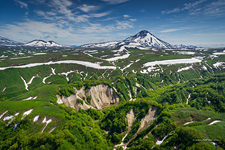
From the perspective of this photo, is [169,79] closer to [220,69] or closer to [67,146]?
[220,69]

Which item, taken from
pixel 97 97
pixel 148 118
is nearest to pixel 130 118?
pixel 148 118

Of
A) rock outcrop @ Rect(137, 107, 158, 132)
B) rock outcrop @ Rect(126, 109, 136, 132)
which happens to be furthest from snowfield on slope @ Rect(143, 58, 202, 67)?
rock outcrop @ Rect(126, 109, 136, 132)

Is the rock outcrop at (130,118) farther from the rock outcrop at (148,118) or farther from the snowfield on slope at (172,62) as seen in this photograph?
the snowfield on slope at (172,62)

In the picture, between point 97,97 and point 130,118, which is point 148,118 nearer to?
point 130,118

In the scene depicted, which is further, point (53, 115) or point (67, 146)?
point (53, 115)

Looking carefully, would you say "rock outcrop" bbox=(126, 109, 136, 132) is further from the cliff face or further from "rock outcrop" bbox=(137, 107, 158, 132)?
the cliff face

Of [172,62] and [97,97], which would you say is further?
[172,62]

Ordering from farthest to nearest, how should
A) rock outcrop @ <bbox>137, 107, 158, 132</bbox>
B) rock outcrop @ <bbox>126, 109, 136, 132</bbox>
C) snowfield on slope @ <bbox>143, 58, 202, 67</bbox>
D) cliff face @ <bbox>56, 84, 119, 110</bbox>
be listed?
snowfield on slope @ <bbox>143, 58, 202, 67</bbox> → cliff face @ <bbox>56, 84, 119, 110</bbox> → rock outcrop @ <bbox>126, 109, 136, 132</bbox> → rock outcrop @ <bbox>137, 107, 158, 132</bbox>

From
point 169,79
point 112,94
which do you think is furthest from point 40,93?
point 169,79
